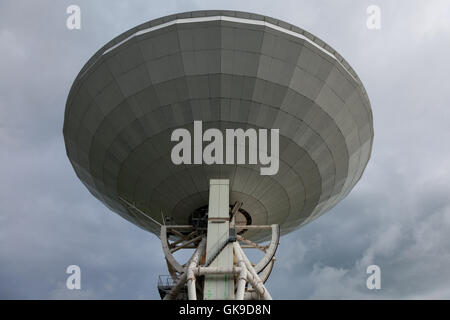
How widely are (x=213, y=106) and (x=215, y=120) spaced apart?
636 millimetres

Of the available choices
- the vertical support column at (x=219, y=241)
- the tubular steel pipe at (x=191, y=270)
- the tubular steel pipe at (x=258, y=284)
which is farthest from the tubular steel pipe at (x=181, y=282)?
the tubular steel pipe at (x=258, y=284)

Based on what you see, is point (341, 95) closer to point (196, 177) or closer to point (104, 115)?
point (196, 177)

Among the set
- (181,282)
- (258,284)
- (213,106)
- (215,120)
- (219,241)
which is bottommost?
(258,284)

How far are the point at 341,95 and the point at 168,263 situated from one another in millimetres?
11241

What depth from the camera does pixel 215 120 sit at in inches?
746

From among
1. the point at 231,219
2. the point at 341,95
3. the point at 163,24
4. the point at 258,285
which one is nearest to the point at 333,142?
the point at 341,95

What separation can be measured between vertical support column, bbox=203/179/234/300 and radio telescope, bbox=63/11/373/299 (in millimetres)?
46

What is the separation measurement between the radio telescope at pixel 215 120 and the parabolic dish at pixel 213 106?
47 mm

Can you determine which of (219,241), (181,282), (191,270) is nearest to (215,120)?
(219,241)

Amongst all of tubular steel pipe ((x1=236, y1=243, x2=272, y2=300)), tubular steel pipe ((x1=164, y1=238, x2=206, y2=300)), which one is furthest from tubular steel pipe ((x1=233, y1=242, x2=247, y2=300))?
tubular steel pipe ((x1=164, y1=238, x2=206, y2=300))

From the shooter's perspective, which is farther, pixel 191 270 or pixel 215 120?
pixel 215 120

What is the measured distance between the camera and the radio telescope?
18281 millimetres

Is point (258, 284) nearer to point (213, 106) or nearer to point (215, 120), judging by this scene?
point (215, 120)

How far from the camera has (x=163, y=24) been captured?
739 inches
